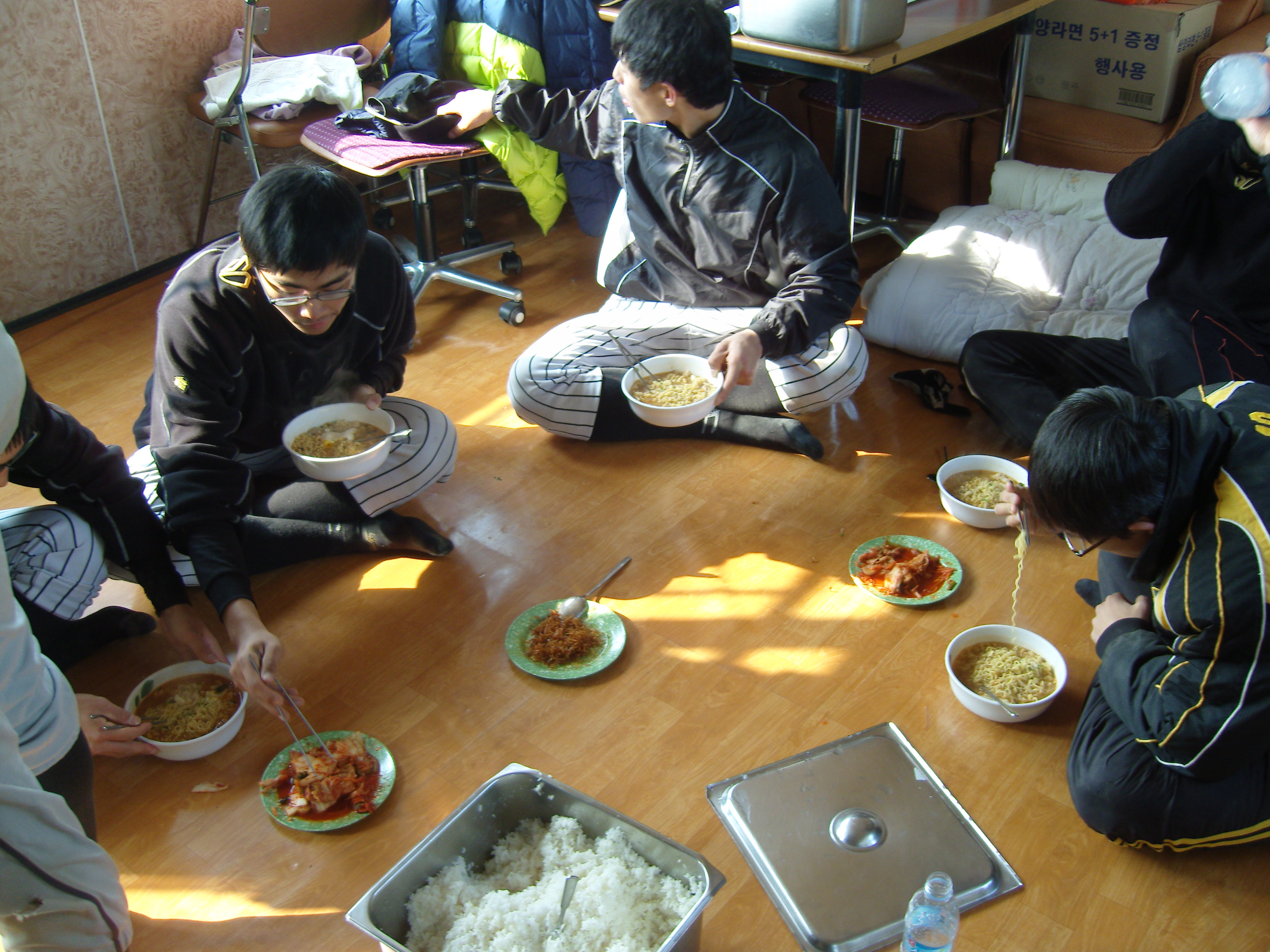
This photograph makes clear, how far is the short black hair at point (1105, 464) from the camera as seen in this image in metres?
1.32

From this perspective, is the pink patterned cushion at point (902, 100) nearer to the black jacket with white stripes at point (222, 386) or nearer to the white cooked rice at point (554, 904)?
the black jacket with white stripes at point (222, 386)

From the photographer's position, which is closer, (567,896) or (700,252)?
(567,896)

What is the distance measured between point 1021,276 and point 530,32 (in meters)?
1.75

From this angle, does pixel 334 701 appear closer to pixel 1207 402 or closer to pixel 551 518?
pixel 551 518

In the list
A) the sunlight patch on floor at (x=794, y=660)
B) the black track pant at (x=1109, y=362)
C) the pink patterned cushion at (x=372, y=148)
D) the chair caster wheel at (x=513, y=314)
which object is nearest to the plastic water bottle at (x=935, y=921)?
the sunlight patch on floor at (x=794, y=660)

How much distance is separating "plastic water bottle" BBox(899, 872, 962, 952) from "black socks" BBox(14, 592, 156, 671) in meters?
1.57

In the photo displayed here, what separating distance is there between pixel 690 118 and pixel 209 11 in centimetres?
222

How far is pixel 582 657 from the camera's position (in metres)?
1.92

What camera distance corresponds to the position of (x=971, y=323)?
2.76 m

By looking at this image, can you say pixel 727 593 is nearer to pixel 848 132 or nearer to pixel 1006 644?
pixel 1006 644

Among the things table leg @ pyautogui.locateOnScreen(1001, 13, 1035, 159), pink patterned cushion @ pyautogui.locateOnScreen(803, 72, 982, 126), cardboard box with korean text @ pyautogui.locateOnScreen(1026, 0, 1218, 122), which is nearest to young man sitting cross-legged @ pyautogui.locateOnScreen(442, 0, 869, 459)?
pink patterned cushion @ pyautogui.locateOnScreen(803, 72, 982, 126)

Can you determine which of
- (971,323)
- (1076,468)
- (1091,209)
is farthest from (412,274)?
(1076,468)

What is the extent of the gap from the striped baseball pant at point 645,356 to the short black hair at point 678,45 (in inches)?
22.2


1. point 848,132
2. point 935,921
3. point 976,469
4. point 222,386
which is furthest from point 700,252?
point 935,921
